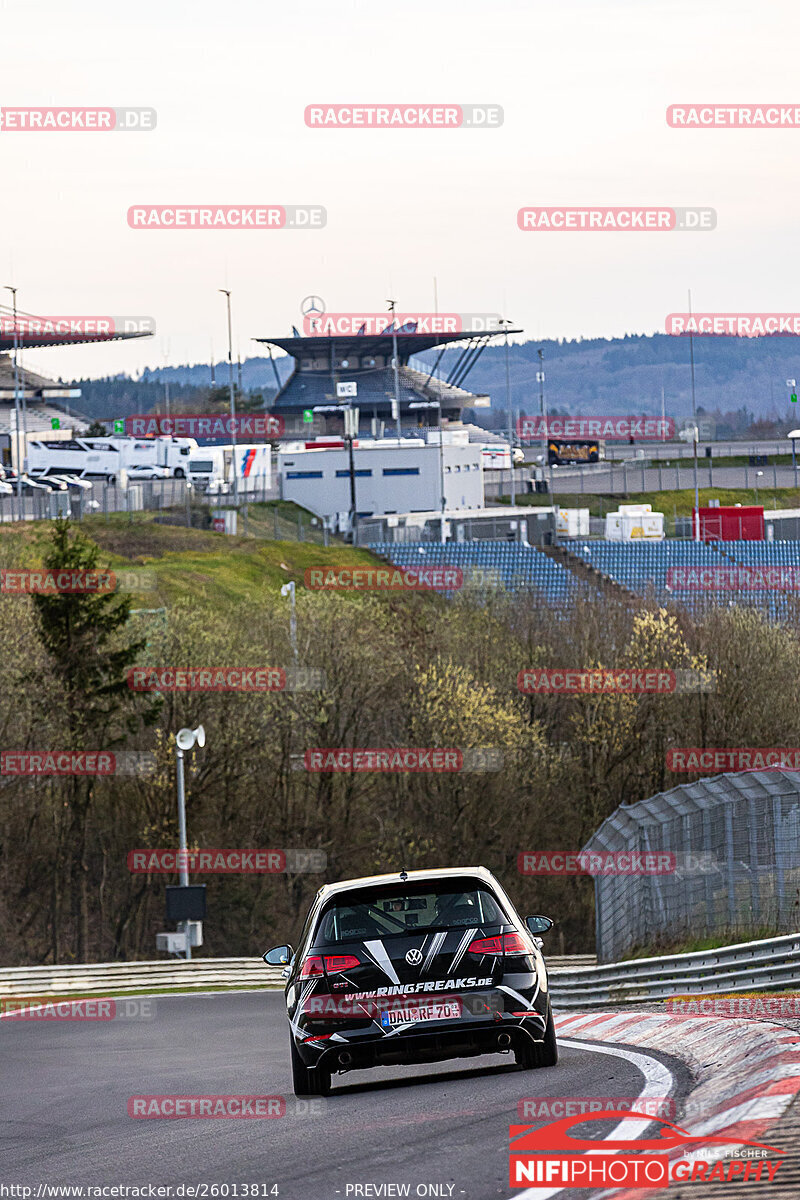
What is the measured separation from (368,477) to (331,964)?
290ft

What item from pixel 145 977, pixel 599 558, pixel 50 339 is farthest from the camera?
pixel 50 339

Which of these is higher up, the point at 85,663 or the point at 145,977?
the point at 85,663

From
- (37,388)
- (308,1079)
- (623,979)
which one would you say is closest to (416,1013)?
(308,1079)

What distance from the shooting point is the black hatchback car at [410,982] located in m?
10.1

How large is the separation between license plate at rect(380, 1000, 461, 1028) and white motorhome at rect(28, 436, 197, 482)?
89.1 m

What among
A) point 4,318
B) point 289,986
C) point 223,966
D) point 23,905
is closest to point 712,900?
point 289,986

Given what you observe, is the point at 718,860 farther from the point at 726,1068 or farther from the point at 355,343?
the point at 355,343

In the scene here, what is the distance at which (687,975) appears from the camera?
60.1 ft

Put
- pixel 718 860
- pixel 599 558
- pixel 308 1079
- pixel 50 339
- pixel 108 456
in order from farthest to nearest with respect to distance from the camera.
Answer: pixel 50 339 < pixel 108 456 < pixel 599 558 < pixel 718 860 < pixel 308 1079

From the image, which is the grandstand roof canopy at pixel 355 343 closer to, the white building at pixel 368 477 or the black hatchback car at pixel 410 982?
the white building at pixel 368 477

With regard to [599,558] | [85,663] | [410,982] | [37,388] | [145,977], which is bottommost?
[145,977]

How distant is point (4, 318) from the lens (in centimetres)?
12756

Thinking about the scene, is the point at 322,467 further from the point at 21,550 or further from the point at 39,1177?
the point at 39,1177

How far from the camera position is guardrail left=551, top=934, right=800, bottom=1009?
15883 millimetres
